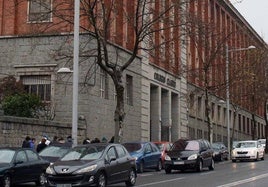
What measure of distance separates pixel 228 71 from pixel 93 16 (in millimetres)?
20814

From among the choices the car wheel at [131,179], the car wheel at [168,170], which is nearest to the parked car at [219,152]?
the car wheel at [168,170]

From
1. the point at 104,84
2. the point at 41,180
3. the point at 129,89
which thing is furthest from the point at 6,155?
the point at 129,89

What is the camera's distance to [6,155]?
1667 cm

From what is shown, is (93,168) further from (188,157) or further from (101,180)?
(188,157)

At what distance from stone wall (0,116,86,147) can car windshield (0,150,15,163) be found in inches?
251

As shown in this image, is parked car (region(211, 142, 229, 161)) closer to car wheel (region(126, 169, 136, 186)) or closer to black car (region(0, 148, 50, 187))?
car wheel (region(126, 169, 136, 186))

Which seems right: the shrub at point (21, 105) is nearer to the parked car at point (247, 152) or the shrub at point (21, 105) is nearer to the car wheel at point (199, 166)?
the car wheel at point (199, 166)

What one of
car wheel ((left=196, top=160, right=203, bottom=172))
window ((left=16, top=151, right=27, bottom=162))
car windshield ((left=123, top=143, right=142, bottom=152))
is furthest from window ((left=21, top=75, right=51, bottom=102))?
window ((left=16, top=151, right=27, bottom=162))

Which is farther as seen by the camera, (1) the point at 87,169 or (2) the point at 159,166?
(2) the point at 159,166

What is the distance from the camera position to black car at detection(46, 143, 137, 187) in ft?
47.8

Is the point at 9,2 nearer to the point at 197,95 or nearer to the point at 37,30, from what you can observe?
the point at 37,30

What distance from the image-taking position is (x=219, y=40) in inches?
1566

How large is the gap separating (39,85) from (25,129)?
766 cm

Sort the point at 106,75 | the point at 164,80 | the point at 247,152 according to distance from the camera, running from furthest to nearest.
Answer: the point at 164,80 → the point at 247,152 → the point at 106,75
